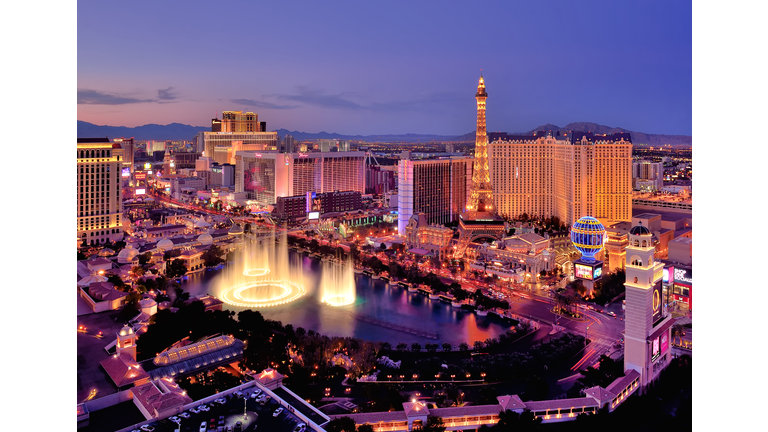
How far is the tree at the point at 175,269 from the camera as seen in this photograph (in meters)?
15.4

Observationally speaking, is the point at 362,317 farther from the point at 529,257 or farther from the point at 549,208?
the point at 549,208

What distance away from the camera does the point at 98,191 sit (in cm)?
1811

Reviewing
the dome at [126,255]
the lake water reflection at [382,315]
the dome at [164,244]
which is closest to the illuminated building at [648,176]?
the lake water reflection at [382,315]

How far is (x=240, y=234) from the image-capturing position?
20.7 meters

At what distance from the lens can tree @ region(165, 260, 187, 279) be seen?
1539cm

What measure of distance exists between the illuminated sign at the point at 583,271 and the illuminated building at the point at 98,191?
15205mm

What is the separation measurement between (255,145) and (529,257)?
3055 cm

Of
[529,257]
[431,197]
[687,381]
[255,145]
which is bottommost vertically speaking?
[687,381]

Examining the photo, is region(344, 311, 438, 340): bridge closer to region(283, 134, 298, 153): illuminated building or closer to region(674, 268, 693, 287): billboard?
region(674, 268, 693, 287): billboard

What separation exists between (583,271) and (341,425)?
32.2 ft

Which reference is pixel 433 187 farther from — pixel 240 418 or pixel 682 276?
pixel 240 418

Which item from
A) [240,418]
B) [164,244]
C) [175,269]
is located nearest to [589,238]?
[240,418]

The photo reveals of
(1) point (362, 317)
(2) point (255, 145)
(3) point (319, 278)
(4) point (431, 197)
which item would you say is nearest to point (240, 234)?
(3) point (319, 278)

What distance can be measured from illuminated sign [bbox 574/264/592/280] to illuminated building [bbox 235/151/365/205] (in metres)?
18.2
